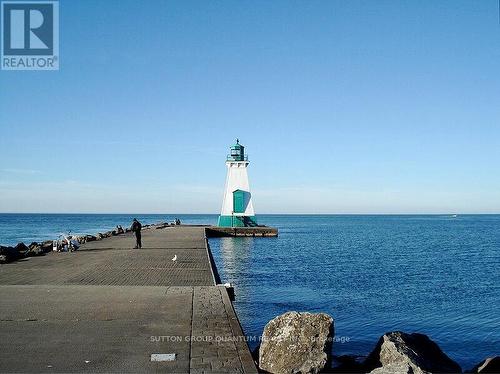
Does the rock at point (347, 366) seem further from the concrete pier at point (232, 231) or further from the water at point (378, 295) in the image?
the concrete pier at point (232, 231)

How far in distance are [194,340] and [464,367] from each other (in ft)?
24.1

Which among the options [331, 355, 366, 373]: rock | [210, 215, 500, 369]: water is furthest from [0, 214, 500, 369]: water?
[331, 355, 366, 373]: rock

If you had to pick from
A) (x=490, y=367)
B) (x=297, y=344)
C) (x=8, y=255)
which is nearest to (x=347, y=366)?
(x=297, y=344)

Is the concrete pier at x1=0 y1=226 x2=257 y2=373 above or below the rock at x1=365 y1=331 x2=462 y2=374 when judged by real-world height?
above

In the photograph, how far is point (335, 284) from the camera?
76.3ft

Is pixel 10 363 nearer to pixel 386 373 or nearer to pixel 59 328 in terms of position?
pixel 59 328

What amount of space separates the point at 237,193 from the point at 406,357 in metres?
47.0

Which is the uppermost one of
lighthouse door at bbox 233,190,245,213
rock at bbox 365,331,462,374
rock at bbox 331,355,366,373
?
lighthouse door at bbox 233,190,245,213

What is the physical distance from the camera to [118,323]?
9047 mm

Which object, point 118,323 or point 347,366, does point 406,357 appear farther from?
point 118,323

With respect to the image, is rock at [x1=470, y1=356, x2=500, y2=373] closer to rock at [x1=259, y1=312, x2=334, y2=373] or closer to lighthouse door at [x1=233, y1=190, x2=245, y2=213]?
rock at [x1=259, y1=312, x2=334, y2=373]

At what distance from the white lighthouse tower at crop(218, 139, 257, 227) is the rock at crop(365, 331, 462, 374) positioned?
4511 cm

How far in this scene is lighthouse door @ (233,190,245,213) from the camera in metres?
54.8

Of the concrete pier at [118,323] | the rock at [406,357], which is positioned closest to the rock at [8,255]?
the concrete pier at [118,323]
